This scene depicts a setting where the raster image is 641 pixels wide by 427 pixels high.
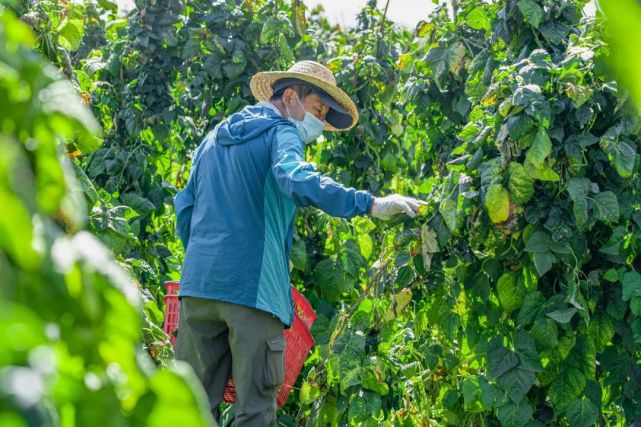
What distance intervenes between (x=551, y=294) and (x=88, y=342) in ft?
8.06

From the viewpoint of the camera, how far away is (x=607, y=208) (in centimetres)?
263

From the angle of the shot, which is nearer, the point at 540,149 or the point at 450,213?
the point at 540,149

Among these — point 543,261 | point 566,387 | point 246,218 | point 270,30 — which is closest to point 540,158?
point 543,261

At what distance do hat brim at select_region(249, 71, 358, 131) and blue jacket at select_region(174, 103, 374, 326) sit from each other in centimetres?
32

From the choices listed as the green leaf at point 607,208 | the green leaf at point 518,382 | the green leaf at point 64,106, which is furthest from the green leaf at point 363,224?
the green leaf at point 64,106

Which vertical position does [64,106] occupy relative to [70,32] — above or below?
above

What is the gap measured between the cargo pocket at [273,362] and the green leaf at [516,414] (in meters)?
0.68

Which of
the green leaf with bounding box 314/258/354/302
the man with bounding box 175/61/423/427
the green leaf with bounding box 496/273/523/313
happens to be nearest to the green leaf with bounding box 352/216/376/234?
A: the green leaf with bounding box 314/258/354/302

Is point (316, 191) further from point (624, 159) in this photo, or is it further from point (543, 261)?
point (624, 159)

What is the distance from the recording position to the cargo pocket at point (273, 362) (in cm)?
300

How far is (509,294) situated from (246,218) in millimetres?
792

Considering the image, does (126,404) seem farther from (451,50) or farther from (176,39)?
(176,39)

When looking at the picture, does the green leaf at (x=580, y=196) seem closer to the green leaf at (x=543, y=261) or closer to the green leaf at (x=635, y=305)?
the green leaf at (x=543, y=261)

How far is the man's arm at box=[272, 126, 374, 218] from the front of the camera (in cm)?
273
